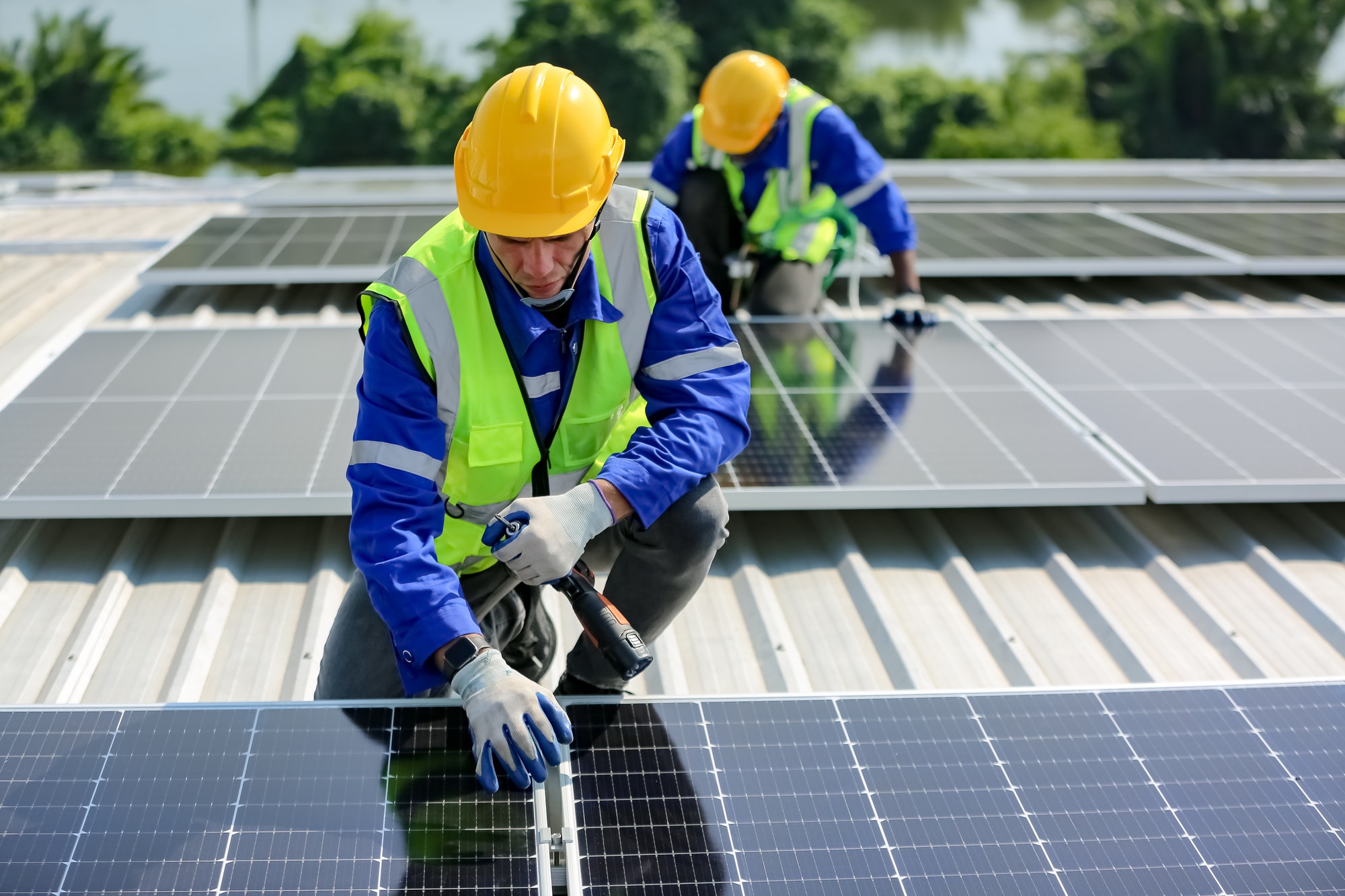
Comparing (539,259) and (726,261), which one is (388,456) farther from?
(726,261)

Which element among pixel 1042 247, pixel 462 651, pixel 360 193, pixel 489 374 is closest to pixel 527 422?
pixel 489 374

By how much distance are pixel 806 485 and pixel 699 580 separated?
1.12 m

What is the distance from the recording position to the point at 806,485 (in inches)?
179

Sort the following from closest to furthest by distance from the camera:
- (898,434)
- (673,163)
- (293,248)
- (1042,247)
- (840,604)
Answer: (840,604) < (898,434) < (673,163) < (293,248) < (1042,247)

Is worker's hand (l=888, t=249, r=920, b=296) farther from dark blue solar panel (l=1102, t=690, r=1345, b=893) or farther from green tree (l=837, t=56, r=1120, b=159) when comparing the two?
green tree (l=837, t=56, r=1120, b=159)

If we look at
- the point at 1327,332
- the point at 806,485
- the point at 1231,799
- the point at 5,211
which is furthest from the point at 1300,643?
the point at 5,211

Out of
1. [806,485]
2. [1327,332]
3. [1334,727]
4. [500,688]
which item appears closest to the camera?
[500,688]

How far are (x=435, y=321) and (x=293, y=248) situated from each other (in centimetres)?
547

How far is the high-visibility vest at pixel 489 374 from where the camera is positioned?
3.20 meters

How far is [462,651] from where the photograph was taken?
2.91 metres

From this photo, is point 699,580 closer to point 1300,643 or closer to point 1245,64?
point 1300,643

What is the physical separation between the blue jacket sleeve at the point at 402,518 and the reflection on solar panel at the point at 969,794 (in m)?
0.50

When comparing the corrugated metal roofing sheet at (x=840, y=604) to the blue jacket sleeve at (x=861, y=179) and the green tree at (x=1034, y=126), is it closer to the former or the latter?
the blue jacket sleeve at (x=861, y=179)

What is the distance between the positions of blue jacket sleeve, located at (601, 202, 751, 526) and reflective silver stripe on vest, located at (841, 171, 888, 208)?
3290 mm
